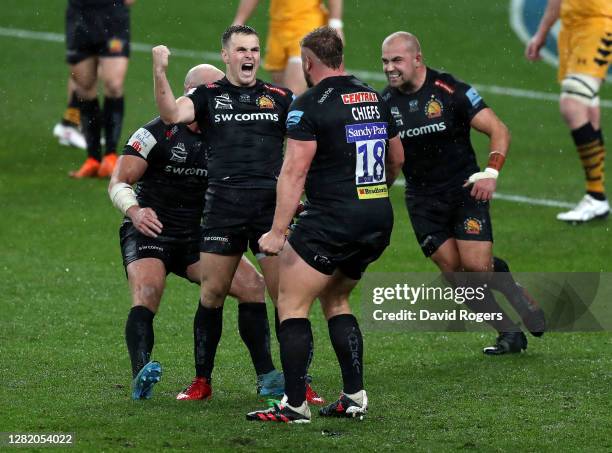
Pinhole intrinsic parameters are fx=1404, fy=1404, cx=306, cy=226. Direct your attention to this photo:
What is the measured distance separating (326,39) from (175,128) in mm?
1514

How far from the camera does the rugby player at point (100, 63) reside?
15727 millimetres

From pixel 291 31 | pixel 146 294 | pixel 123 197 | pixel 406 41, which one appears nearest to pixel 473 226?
pixel 406 41

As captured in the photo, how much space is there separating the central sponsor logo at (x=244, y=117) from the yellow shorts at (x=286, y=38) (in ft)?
22.4

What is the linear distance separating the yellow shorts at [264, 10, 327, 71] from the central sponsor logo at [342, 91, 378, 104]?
7.37 m

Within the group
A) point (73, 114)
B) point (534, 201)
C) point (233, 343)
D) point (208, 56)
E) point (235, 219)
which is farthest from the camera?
point (208, 56)

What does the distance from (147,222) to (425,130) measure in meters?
2.56

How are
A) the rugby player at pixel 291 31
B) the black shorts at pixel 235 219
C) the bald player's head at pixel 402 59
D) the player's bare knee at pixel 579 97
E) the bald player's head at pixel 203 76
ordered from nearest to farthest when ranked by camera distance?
the black shorts at pixel 235 219, the bald player's head at pixel 203 76, the bald player's head at pixel 402 59, the player's bare knee at pixel 579 97, the rugby player at pixel 291 31

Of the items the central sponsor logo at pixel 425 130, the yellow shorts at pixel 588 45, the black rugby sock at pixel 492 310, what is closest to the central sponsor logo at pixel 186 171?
the central sponsor logo at pixel 425 130

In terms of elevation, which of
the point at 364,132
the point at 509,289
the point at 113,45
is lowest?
the point at 509,289

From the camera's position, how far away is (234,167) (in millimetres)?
8750

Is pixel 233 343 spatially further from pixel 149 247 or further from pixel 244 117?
pixel 244 117

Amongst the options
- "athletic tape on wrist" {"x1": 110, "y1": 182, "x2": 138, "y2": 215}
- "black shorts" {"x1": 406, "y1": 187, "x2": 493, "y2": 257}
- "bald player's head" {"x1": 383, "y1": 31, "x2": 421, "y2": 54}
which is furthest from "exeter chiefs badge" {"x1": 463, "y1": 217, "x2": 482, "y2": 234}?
"athletic tape on wrist" {"x1": 110, "y1": 182, "x2": 138, "y2": 215}

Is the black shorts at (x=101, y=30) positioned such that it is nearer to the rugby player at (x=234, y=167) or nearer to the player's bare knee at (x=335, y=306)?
the rugby player at (x=234, y=167)

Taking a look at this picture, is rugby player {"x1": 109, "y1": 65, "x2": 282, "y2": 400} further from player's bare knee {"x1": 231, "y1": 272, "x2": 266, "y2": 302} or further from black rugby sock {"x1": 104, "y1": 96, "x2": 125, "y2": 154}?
black rugby sock {"x1": 104, "y1": 96, "x2": 125, "y2": 154}
